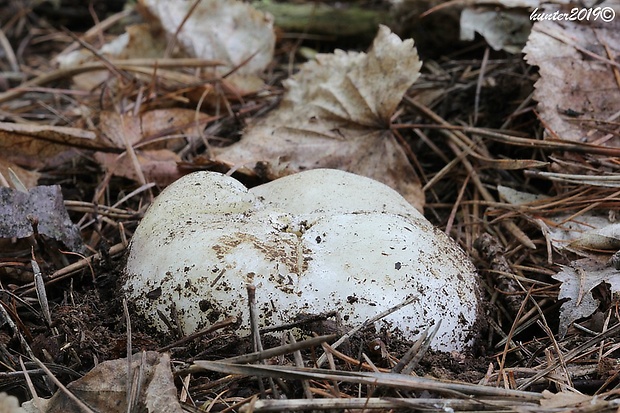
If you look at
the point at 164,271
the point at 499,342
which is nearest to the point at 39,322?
the point at 164,271

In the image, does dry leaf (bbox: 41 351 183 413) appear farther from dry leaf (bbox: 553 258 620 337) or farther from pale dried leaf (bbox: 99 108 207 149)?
pale dried leaf (bbox: 99 108 207 149)

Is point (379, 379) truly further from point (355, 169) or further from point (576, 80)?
point (576, 80)

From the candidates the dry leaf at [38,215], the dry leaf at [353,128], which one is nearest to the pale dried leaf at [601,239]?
the dry leaf at [353,128]

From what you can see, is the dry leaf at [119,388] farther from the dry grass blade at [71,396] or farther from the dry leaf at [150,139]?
the dry leaf at [150,139]

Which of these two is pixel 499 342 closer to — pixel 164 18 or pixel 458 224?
pixel 458 224

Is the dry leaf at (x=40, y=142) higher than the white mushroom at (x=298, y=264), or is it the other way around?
the white mushroom at (x=298, y=264)

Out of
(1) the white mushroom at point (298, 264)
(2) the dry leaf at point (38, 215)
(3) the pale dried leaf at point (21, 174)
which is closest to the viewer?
(1) the white mushroom at point (298, 264)
